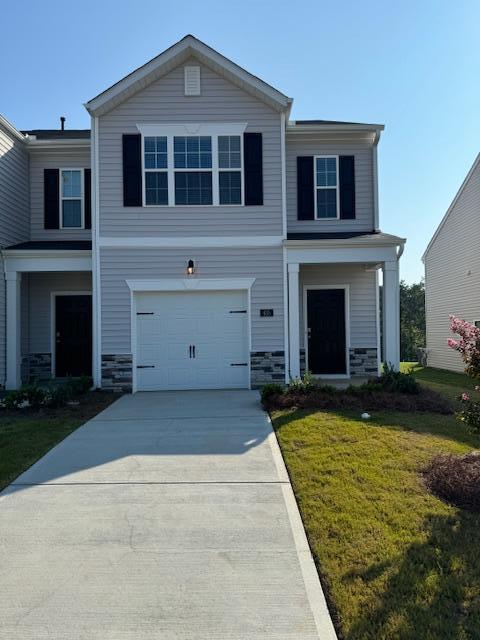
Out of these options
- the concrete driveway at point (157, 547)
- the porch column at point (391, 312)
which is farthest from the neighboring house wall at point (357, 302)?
the concrete driveway at point (157, 547)

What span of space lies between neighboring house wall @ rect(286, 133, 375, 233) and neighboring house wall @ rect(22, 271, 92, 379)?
18.6ft

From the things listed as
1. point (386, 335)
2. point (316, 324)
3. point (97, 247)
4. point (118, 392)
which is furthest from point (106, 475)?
point (316, 324)

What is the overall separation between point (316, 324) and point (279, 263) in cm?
245

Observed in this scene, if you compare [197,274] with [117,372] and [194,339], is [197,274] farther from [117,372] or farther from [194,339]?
[117,372]

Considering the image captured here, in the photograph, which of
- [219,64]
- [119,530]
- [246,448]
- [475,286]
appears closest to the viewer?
[119,530]

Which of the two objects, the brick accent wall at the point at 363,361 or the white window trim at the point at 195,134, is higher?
the white window trim at the point at 195,134

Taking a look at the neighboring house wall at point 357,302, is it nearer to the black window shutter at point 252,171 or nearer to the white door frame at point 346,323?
the white door frame at point 346,323

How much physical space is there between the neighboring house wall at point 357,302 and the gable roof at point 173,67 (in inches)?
161

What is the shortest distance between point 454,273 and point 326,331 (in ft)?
26.0

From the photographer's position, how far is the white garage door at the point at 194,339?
10.8 m

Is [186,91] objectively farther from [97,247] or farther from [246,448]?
[246,448]

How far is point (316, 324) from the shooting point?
12414 mm

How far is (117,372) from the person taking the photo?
1059 cm

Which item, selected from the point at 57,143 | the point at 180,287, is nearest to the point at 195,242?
the point at 180,287
